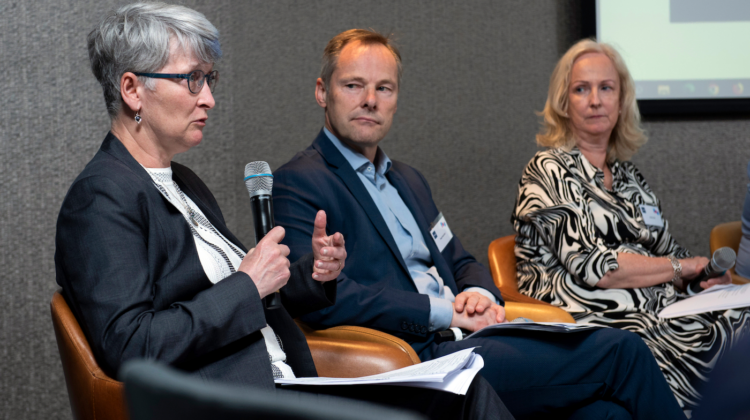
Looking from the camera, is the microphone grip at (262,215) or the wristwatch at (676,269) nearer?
the microphone grip at (262,215)

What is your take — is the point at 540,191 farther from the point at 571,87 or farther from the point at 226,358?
the point at 226,358

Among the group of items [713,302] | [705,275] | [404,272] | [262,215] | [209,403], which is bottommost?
[705,275]

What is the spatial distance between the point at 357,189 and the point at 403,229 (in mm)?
226

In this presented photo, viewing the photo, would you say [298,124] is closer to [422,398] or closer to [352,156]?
[352,156]

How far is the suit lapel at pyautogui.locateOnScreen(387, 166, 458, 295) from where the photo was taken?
2.11 m

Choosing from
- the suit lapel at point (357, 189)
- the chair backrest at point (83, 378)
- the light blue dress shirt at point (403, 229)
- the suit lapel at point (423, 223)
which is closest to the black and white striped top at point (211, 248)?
the chair backrest at point (83, 378)

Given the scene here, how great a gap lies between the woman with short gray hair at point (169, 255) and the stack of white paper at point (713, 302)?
981 mm

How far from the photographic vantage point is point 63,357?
1.34 metres

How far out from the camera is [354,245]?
1.90 meters

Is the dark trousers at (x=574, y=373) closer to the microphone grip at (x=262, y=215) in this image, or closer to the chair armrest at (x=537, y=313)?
the chair armrest at (x=537, y=313)

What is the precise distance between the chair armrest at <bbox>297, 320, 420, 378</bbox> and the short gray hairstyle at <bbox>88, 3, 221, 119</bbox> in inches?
29.0

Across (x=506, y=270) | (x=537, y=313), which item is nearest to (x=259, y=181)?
(x=537, y=313)

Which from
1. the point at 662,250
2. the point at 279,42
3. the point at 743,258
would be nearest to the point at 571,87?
the point at 662,250

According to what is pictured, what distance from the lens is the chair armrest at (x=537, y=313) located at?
203 centimetres
